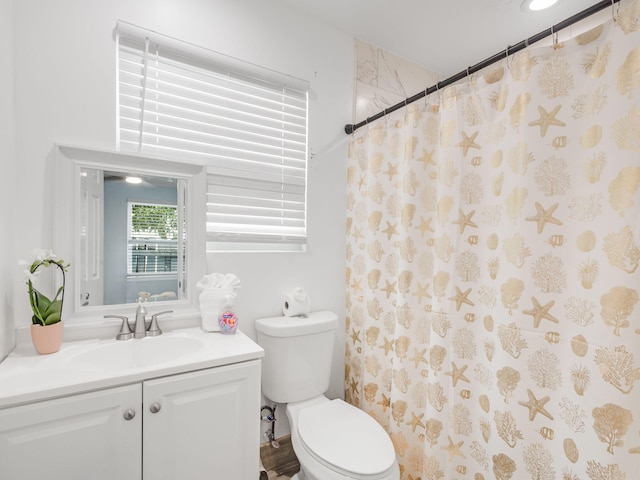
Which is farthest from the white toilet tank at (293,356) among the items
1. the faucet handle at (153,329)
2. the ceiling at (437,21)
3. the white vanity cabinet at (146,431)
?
the ceiling at (437,21)

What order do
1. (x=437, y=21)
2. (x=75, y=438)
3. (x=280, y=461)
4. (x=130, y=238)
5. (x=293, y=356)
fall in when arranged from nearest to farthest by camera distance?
(x=75, y=438), (x=130, y=238), (x=293, y=356), (x=280, y=461), (x=437, y=21)

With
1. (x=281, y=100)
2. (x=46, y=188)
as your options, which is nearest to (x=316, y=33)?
(x=281, y=100)

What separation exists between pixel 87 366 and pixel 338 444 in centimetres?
101

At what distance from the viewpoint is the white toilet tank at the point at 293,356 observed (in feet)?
5.03

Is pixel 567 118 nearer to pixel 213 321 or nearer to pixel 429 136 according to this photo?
pixel 429 136

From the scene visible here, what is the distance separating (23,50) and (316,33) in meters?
1.39

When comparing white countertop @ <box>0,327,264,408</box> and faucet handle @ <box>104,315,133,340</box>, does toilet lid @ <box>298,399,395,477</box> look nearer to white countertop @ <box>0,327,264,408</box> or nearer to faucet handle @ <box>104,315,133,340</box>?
white countertop @ <box>0,327,264,408</box>

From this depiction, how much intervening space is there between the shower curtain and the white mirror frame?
0.96 meters

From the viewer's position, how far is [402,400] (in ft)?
4.92

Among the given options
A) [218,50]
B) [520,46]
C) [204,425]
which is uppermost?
[218,50]

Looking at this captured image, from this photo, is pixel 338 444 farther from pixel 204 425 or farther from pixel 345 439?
pixel 204 425

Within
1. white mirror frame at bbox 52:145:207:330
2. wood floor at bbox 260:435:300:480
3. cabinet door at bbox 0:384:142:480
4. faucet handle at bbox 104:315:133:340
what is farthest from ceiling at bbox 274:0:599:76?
wood floor at bbox 260:435:300:480

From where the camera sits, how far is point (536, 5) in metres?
1.69

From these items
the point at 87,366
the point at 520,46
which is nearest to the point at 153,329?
the point at 87,366
